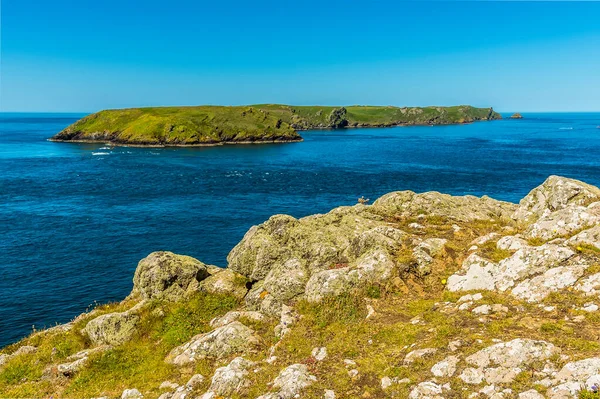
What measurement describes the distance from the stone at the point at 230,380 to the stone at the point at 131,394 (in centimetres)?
320

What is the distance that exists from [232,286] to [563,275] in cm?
1750

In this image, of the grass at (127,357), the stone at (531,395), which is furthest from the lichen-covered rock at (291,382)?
the stone at (531,395)

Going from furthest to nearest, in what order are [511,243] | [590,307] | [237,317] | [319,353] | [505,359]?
1. [237,317]
2. [511,243]
3. [319,353]
4. [590,307]
5. [505,359]

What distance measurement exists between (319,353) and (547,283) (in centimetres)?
938

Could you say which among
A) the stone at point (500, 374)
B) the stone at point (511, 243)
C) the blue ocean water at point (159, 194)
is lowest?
the blue ocean water at point (159, 194)

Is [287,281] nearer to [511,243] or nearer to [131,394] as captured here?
[131,394]

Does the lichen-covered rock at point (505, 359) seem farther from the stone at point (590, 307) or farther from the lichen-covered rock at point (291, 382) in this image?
the lichen-covered rock at point (291, 382)

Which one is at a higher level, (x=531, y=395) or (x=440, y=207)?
(x=440, y=207)

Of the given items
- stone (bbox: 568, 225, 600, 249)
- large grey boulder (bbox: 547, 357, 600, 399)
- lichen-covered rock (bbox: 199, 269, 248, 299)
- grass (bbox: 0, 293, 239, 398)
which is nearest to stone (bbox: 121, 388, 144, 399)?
grass (bbox: 0, 293, 239, 398)

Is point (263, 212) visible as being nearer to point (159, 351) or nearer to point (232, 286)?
point (232, 286)

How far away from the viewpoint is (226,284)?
2400 centimetres

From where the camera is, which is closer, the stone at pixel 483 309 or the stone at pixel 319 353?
the stone at pixel 319 353

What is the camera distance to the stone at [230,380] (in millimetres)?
13227

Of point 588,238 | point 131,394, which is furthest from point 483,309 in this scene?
point 131,394
